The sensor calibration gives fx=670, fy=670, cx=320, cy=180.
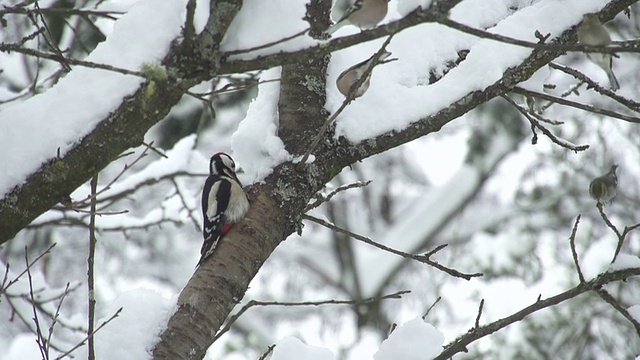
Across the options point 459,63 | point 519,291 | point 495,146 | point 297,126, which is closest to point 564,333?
point 519,291

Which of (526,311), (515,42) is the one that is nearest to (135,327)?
(526,311)

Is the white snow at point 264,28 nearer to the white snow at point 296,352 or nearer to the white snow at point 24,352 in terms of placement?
the white snow at point 296,352

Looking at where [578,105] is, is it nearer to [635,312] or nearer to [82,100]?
[635,312]

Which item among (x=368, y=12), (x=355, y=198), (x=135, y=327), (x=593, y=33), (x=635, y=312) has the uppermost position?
(x=355, y=198)

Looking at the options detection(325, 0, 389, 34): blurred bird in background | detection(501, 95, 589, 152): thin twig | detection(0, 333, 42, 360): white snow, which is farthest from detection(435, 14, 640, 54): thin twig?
detection(0, 333, 42, 360): white snow

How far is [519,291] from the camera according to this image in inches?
267

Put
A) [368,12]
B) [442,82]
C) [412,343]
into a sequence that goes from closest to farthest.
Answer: [368,12]
[412,343]
[442,82]

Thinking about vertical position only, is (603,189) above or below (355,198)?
below

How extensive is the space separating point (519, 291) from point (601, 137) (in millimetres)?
1988

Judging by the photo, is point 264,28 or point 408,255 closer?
point 264,28

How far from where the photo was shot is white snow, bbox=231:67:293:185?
2.38 metres

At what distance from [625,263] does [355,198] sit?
10985 mm

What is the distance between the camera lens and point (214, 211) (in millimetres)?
2611

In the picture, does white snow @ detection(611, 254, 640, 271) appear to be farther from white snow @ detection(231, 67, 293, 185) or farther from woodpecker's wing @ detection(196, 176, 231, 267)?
woodpecker's wing @ detection(196, 176, 231, 267)
